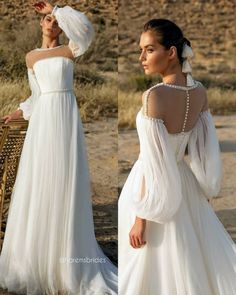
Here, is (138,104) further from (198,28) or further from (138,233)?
(138,233)

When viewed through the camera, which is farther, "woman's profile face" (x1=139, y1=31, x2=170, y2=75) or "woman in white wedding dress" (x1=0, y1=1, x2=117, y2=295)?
"woman in white wedding dress" (x1=0, y1=1, x2=117, y2=295)

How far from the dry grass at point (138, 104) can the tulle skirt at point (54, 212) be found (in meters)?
0.23

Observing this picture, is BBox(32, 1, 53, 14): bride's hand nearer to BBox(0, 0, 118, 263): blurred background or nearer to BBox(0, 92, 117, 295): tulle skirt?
BBox(0, 0, 118, 263): blurred background

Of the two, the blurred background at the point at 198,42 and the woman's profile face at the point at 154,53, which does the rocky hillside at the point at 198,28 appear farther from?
the woman's profile face at the point at 154,53

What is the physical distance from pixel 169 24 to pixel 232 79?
779 mm

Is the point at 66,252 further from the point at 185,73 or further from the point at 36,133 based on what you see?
the point at 185,73

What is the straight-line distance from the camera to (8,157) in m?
2.54

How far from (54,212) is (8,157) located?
1.18ft

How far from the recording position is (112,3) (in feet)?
8.06

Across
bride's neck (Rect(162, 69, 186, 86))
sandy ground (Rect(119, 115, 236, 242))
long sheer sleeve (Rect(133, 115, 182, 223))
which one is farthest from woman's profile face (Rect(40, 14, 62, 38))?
long sheer sleeve (Rect(133, 115, 182, 223))

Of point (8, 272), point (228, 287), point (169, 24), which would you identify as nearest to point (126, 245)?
point (228, 287)

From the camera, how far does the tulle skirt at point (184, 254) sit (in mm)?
1945

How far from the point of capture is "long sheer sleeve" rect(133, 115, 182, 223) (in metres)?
1.84

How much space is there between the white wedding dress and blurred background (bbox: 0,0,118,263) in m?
0.42
